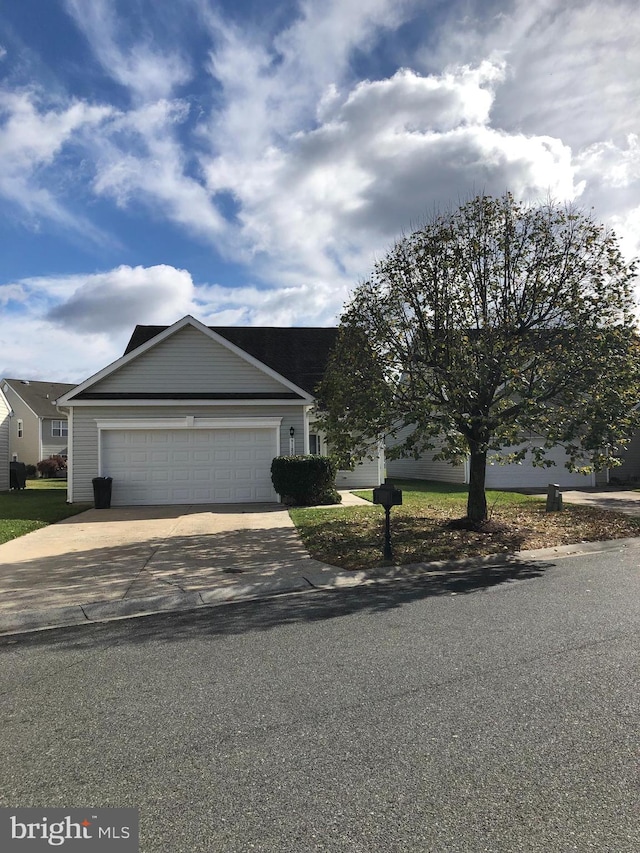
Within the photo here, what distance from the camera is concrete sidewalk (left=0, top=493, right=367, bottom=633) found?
22.0 feet

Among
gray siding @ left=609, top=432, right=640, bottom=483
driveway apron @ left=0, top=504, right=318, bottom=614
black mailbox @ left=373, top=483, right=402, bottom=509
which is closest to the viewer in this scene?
driveway apron @ left=0, top=504, right=318, bottom=614

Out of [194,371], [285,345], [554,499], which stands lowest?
[554,499]

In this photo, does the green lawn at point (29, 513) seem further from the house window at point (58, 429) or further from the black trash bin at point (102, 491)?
the house window at point (58, 429)

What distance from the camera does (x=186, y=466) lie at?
686 inches

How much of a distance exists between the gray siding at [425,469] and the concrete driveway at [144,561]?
12732 mm

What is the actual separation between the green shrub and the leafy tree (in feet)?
15.5

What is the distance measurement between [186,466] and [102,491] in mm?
2389

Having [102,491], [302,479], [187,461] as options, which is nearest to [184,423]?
[187,461]

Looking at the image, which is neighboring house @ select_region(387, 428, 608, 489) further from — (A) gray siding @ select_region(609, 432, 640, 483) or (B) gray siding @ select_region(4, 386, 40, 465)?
(B) gray siding @ select_region(4, 386, 40, 465)

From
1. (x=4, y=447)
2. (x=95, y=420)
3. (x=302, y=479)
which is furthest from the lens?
(x=4, y=447)

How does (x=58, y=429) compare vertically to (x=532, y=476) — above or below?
above

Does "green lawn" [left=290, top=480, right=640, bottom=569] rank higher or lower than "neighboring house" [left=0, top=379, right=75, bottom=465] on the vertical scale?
lower

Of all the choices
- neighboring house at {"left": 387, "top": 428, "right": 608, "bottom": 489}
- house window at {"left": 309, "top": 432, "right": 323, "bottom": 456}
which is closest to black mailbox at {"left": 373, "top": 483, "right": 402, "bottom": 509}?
house window at {"left": 309, "top": 432, "right": 323, "bottom": 456}

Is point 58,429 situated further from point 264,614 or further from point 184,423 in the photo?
point 264,614
